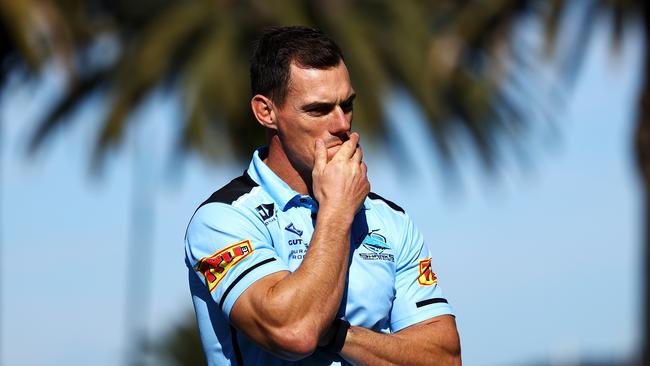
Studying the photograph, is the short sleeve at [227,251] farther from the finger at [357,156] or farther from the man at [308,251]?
the finger at [357,156]

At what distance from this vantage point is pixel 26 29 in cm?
2372

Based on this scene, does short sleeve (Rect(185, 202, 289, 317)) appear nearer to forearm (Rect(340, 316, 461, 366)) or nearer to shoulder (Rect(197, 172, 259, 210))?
shoulder (Rect(197, 172, 259, 210))

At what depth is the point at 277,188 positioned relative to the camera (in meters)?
6.18

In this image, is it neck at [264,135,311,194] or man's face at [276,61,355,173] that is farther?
neck at [264,135,311,194]

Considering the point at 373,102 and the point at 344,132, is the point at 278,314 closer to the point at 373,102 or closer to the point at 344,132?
the point at 344,132

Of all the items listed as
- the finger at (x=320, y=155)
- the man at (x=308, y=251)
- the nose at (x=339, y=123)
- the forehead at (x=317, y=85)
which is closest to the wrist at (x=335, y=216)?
the man at (x=308, y=251)

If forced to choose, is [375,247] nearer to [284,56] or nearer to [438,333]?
[438,333]

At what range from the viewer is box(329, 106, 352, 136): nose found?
239 inches

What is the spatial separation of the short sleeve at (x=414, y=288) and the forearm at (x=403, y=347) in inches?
3.7

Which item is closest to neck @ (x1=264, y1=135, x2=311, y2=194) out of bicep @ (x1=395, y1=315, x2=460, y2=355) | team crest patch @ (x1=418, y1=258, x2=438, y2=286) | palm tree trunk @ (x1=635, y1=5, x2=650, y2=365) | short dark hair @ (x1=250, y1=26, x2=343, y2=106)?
short dark hair @ (x1=250, y1=26, x2=343, y2=106)

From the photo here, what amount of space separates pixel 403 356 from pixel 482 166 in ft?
97.8

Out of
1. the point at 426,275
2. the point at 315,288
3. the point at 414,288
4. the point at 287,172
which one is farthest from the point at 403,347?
the point at 287,172

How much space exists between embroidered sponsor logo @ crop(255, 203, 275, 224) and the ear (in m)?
0.34

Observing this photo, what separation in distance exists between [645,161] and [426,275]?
13159mm
